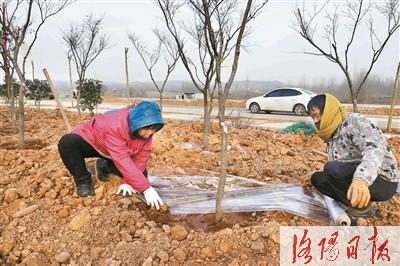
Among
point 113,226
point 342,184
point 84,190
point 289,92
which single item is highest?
point 289,92

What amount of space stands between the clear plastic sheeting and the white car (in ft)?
30.2

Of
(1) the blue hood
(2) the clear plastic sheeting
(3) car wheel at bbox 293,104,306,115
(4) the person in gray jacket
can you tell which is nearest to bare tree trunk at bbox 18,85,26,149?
(2) the clear plastic sheeting

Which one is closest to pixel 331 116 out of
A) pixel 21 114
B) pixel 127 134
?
pixel 127 134

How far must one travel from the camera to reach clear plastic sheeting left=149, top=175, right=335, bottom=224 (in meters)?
2.29

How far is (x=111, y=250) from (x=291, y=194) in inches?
57.0

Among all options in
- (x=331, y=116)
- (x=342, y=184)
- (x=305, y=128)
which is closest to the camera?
(x=331, y=116)

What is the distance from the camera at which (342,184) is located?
2.20m

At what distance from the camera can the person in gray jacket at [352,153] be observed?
76.2 inches

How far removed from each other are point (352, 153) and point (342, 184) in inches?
9.0

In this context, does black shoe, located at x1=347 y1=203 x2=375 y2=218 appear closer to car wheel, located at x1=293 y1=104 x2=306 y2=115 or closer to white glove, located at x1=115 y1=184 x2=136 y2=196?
white glove, located at x1=115 y1=184 x2=136 y2=196

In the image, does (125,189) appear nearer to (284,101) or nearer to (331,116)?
(331,116)

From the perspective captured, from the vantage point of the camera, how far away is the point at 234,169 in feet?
10.6

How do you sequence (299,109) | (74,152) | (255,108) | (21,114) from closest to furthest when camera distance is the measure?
(74,152) < (21,114) < (299,109) < (255,108)

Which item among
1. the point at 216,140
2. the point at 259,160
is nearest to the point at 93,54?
the point at 216,140
